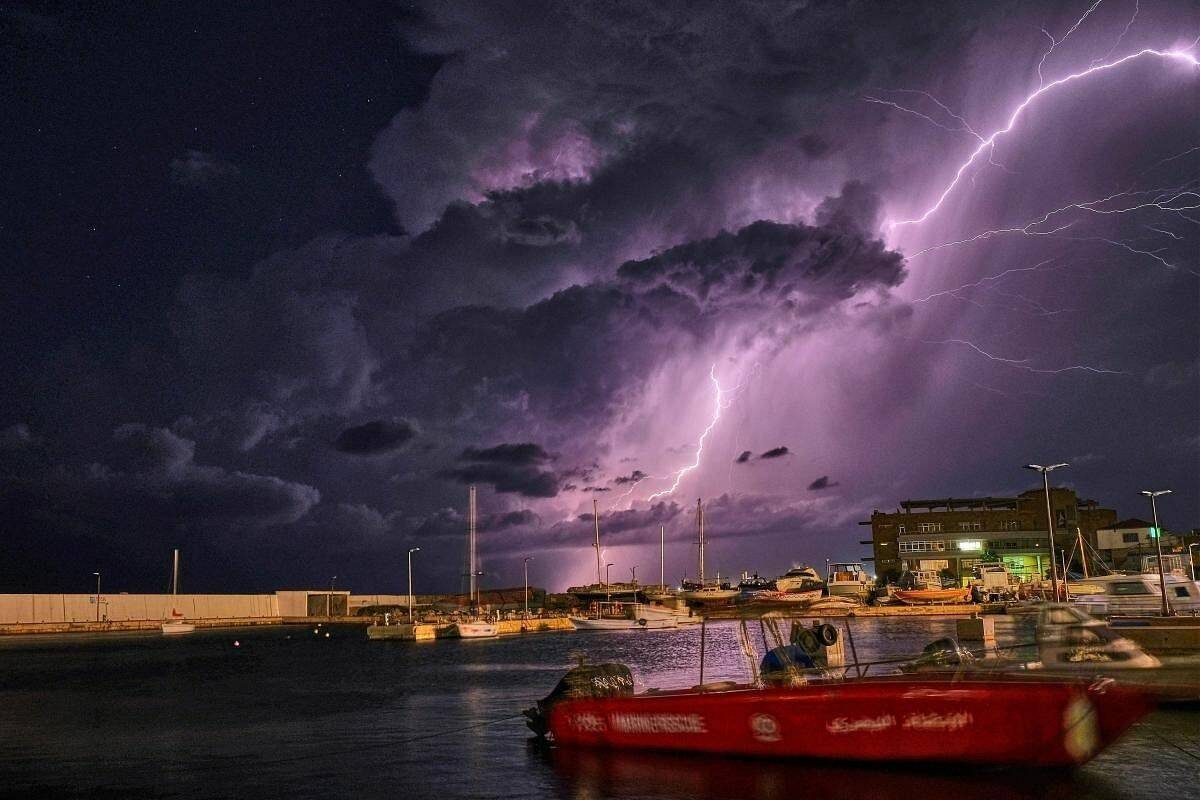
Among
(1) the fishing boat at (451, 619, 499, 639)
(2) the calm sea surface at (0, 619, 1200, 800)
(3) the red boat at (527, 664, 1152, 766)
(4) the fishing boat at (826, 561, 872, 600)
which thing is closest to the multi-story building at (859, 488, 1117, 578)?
(4) the fishing boat at (826, 561, 872, 600)

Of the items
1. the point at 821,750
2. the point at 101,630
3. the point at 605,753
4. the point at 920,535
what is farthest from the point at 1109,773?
the point at 101,630

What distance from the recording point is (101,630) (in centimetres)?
14488

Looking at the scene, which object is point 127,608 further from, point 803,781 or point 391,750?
point 803,781

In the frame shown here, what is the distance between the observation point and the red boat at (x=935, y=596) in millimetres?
103688

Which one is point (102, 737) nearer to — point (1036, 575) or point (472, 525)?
point (472, 525)

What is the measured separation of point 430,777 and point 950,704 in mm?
11954

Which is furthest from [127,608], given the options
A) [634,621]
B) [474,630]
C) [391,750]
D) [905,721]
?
[905,721]

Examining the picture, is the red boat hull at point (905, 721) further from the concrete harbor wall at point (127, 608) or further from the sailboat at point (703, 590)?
the concrete harbor wall at point (127, 608)

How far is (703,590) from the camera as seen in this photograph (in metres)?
147

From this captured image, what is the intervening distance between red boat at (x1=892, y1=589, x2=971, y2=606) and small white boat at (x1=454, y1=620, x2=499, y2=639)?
48.2 metres

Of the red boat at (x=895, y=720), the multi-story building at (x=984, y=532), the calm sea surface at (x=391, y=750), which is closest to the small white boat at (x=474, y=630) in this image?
the calm sea surface at (x=391, y=750)

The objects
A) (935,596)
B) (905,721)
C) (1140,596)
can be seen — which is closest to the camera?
(905,721)

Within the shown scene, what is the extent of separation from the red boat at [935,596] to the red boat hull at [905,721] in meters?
89.9

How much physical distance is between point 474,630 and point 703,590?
5468cm
